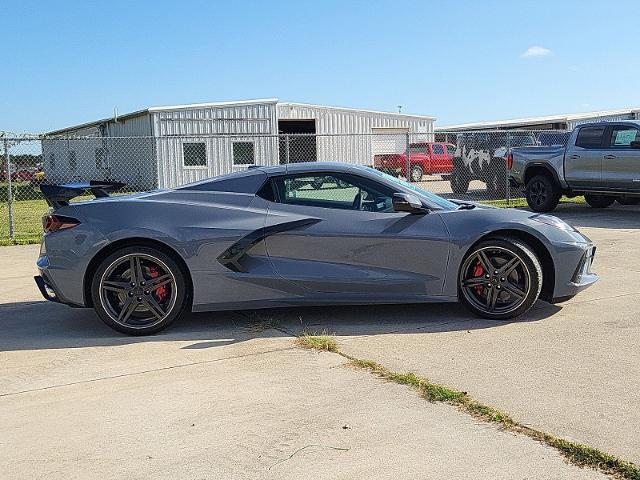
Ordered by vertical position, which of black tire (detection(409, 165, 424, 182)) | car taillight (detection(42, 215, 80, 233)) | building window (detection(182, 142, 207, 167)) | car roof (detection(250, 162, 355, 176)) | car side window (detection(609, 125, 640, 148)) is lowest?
car taillight (detection(42, 215, 80, 233))

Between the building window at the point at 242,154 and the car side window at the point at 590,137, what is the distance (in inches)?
599

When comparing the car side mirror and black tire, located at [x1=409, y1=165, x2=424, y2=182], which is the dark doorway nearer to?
black tire, located at [x1=409, y1=165, x2=424, y2=182]

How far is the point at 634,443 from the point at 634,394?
2.24 feet

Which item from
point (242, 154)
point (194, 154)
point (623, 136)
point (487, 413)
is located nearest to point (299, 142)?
point (242, 154)

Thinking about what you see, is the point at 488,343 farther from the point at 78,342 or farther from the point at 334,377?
the point at 78,342

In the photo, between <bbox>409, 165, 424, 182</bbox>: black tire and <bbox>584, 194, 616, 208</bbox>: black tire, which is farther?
<bbox>409, 165, 424, 182</bbox>: black tire

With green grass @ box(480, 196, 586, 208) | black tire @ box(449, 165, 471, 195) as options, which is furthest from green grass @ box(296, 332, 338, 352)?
black tire @ box(449, 165, 471, 195)

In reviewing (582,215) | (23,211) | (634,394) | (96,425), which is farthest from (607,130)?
(23,211)

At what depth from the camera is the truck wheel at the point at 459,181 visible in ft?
62.9

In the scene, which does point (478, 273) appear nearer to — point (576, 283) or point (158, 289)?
point (576, 283)

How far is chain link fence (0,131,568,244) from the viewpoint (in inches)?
732

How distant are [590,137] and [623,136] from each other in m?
0.67

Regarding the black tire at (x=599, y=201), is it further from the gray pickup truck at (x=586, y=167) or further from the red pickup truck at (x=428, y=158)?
the red pickup truck at (x=428, y=158)

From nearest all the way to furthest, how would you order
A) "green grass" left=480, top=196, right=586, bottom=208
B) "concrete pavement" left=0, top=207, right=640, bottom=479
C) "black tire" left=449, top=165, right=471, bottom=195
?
"concrete pavement" left=0, top=207, right=640, bottom=479
"green grass" left=480, top=196, right=586, bottom=208
"black tire" left=449, top=165, right=471, bottom=195
